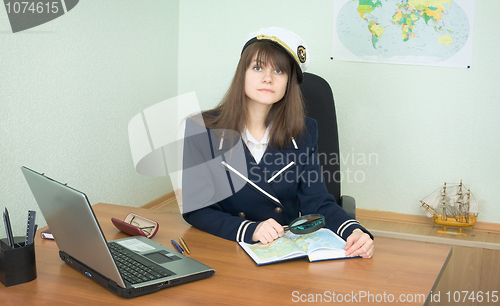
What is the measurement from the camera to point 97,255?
795 mm

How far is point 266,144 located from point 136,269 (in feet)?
2.30

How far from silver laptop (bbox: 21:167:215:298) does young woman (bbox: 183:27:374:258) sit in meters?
0.38

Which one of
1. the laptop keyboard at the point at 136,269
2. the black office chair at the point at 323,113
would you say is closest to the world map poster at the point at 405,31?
the black office chair at the point at 323,113

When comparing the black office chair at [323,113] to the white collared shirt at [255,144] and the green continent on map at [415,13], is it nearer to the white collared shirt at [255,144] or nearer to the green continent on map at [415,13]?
the white collared shirt at [255,144]

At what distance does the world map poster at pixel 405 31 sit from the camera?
2.66 m

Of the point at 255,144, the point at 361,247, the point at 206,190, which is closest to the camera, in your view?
the point at 361,247

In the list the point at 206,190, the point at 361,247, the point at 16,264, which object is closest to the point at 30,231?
the point at 16,264

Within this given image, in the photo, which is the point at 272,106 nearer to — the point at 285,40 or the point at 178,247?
the point at 285,40

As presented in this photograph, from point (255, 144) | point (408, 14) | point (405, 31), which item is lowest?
point (255, 144)

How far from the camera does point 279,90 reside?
4.77 feet

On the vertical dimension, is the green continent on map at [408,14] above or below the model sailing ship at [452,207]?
above

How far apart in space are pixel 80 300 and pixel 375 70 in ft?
8.06

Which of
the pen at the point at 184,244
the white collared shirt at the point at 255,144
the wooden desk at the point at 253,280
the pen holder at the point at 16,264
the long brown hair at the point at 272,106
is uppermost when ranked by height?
the long brown hair at the point at 272,106

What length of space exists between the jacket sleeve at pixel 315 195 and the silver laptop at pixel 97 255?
19.8 inches
